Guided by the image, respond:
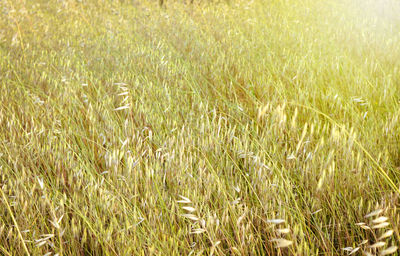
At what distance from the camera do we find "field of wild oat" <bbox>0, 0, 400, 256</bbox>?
Result: 3.90 feet

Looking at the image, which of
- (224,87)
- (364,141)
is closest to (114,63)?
(224,87)

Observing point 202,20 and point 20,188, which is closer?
point 20,188

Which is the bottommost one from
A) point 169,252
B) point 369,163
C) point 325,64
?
point 169,252

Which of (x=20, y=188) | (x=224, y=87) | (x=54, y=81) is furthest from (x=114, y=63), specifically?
(x=20, y=188)

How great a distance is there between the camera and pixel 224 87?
233 centimetres

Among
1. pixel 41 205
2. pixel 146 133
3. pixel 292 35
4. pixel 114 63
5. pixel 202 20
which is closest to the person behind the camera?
pixel 41 205

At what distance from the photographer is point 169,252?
1089 millimetres

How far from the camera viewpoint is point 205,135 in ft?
5.72

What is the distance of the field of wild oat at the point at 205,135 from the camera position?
46.8 inches

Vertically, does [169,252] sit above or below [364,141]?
below

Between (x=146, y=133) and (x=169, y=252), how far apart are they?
88 cm

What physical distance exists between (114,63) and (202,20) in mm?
1777

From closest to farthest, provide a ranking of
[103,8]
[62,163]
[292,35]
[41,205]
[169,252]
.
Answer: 1. [169,252]
2. [41,205]
3. [62,163]
4. [292,35]
5. [103,8]

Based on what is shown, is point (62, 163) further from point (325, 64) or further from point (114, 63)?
point (325, 64)
